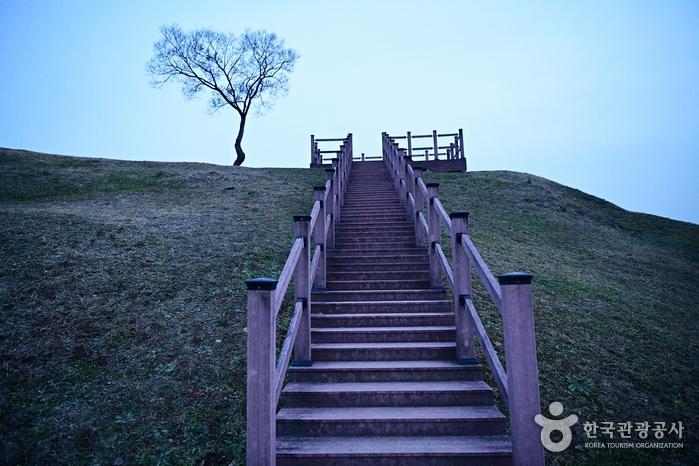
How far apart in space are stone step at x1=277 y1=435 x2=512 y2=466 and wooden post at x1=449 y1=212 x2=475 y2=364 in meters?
1.05

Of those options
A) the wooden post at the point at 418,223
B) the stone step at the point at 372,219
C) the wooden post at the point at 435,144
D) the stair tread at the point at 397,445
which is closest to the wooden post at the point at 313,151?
the wooden post at the point at 435,144

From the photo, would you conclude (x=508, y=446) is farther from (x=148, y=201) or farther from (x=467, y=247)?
(x=148, y=201)

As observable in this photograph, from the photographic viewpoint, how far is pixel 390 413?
354 centimetres

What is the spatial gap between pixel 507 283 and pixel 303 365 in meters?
2.39

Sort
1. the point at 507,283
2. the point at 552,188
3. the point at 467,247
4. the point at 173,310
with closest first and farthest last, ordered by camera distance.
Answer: the point at 507,283, the point at 467,247, the point at 173,310, the point at 552,188

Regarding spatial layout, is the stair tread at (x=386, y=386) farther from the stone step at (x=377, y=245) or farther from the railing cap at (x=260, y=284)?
the stone step at (x=377, y=245)

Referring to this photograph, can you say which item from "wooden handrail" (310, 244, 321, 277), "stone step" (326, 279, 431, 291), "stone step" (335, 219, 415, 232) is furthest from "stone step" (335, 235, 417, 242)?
"wooden handrail" (310, 244, 321, 277)

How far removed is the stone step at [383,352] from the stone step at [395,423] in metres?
0.85

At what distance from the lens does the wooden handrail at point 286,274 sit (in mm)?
3023

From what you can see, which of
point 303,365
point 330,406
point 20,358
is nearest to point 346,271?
point 303,365

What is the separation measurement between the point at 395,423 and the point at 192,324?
3243 mm

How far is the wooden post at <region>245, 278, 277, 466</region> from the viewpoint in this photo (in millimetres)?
2717

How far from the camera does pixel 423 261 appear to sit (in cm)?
643

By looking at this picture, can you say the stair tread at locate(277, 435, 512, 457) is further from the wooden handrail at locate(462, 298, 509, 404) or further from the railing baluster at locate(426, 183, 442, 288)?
the railing baluster at locate(426, 183, 442, 288)
